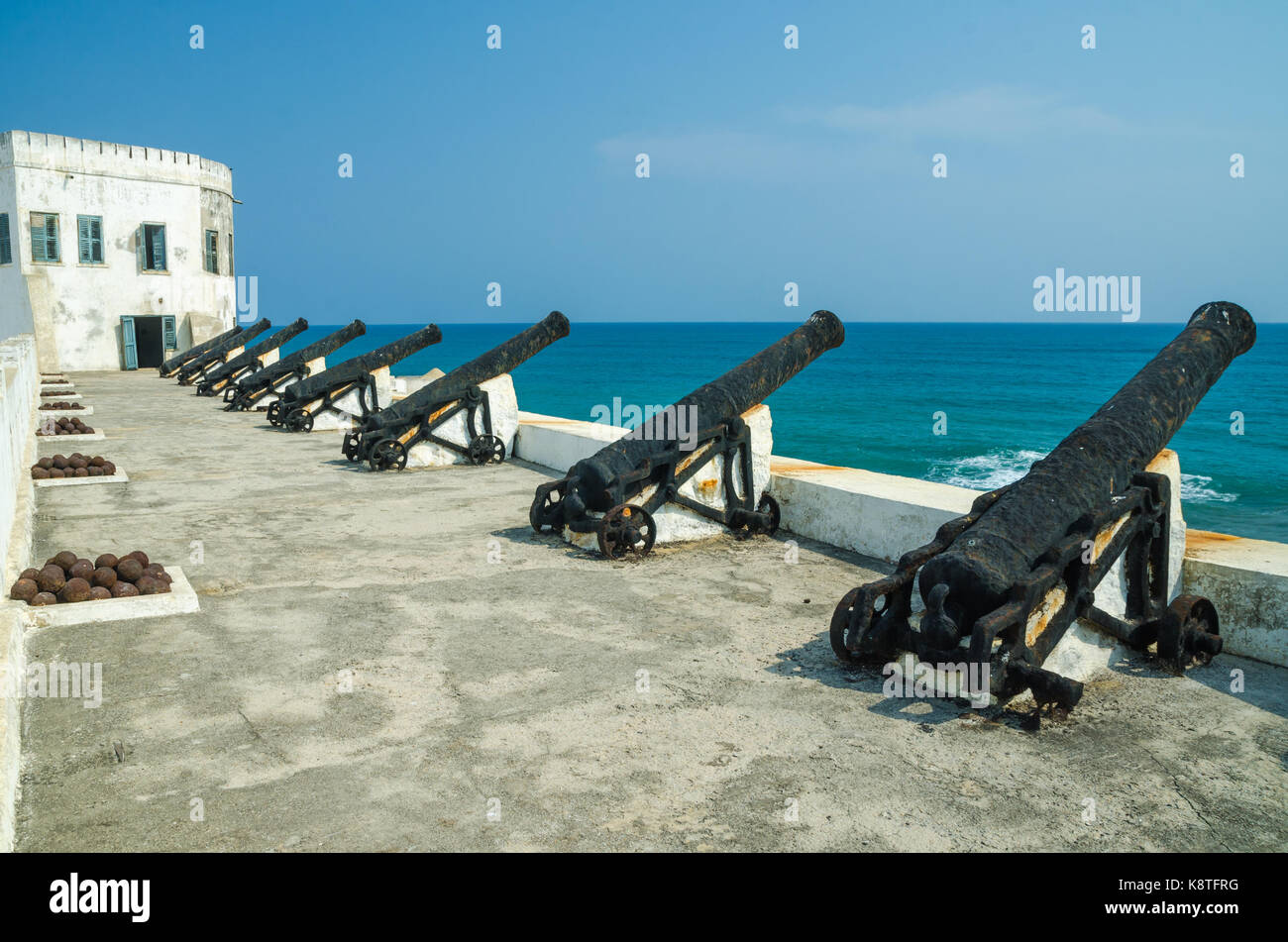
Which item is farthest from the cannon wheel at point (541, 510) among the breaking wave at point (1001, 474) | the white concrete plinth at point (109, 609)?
the breaking wave at point (1001, 474)

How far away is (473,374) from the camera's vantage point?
1203 cm

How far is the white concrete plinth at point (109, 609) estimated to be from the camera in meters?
5.29

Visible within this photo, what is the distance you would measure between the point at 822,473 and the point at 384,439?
524cm

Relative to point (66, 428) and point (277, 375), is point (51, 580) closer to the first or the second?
point (66, 428)

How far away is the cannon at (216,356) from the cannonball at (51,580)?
→ 21946mm

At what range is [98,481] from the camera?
34.0 feet

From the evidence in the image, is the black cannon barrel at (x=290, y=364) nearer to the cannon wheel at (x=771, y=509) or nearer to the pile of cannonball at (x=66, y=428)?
the pile of cannonball at (x=66, y=428)

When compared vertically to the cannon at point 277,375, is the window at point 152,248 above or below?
above

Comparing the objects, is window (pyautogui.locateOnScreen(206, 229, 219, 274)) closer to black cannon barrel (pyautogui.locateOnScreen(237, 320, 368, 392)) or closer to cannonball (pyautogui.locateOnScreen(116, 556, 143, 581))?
black cannon barrel (pyautogui.locateOnScreen(237, 320, 368, 392))

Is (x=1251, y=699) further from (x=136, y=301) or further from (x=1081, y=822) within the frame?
(x=136, y=301)

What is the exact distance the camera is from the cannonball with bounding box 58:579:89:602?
550cm

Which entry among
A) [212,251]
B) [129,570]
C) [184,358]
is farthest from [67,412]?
[212,251]

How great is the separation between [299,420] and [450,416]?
4.56m
